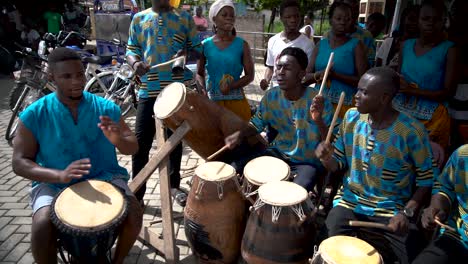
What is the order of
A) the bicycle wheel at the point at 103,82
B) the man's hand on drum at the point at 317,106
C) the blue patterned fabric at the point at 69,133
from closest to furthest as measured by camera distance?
the blue patterned fabric at the point at 69,133, the man's hand on drum at the point at 317,106, the bicycle wheel at the point at 103,82

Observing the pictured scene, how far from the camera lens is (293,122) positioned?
120 inches

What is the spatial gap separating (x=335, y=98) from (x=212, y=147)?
127cm

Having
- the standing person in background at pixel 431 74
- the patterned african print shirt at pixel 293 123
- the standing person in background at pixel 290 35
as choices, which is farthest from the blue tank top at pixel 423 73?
the standing person in background at pixel 290 35

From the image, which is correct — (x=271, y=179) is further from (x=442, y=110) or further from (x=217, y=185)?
(x=442, y=110)

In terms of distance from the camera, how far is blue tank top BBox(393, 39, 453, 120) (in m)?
3.01

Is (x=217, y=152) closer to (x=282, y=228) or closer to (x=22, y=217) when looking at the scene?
(x=282, y=228)

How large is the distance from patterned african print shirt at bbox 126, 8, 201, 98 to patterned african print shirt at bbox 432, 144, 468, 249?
2.36 meters

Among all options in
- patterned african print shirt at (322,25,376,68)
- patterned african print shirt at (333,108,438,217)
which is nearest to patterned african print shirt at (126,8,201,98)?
patterned african print shirt at (322,25,376,68)

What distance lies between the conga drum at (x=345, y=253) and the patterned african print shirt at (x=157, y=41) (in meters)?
2.19

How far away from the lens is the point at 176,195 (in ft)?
12.2

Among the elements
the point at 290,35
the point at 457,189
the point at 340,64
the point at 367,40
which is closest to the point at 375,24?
the point at 367,40

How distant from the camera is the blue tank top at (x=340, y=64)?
339cm

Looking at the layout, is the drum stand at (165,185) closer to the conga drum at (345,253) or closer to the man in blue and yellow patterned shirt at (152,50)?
the man in blue and yellow patterned shirt at (152,50)

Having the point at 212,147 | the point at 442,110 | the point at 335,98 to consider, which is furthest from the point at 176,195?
the point at 442,110
